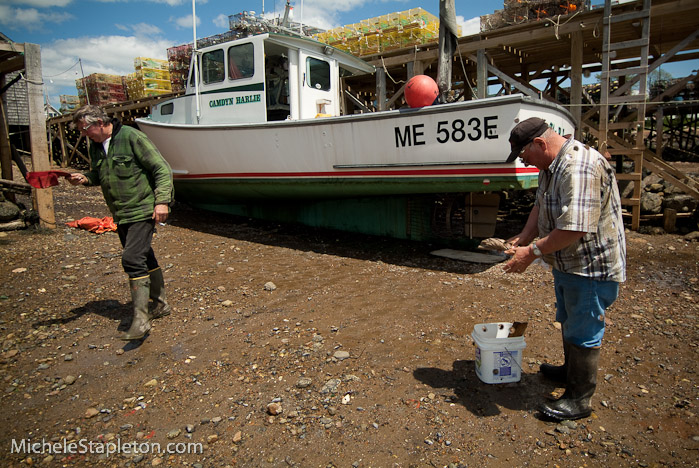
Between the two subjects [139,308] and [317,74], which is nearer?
[139,308]

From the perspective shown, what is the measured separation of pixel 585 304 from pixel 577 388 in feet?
1.74

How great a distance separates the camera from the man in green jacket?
3.28 metres

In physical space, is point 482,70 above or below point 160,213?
above

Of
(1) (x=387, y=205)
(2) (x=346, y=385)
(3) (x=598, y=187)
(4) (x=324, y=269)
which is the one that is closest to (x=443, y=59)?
(1) (x=387, y=205)

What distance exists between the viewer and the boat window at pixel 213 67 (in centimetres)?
699

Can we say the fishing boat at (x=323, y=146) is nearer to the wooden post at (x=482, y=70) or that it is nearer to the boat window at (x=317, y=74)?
the boat window at (x=317, y=74)

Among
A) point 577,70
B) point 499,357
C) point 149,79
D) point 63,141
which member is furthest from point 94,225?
point 63,141

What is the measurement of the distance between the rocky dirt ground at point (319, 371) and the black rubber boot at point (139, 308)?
0.14 meters

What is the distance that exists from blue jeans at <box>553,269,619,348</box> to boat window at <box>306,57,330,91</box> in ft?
18.8

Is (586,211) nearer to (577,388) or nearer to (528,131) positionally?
(528,131)

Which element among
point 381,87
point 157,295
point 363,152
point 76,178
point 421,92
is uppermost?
point 381,87

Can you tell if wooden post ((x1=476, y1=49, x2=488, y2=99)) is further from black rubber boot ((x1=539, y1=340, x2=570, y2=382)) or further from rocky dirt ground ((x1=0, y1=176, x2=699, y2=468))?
black rubber boot ((x1=539, y1=340, x2=570, y2=382))

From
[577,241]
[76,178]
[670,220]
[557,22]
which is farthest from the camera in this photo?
[557,22]

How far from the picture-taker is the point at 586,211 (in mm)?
2039
